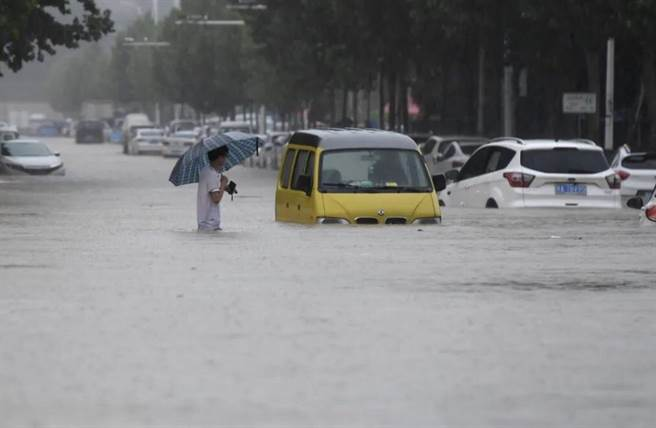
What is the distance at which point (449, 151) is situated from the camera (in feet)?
154

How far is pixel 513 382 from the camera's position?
12.0m

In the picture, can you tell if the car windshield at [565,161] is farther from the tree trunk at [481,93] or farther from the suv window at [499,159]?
the tree trunk at [481,93]

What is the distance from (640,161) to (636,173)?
0.96ft

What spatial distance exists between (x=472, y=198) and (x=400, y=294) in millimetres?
14130

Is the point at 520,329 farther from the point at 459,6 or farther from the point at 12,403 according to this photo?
the point at 459,6

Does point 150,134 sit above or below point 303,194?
below

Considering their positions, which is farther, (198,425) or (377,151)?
(377,151)

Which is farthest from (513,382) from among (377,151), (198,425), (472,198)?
(472,198)

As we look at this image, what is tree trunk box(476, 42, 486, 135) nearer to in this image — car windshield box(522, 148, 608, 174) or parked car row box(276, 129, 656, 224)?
parked car row box(276, 129, 656, 224)

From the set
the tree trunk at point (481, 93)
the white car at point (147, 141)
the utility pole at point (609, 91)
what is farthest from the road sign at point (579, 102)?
the white car at point (147, 141)

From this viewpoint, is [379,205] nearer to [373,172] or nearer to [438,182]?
[373,172]

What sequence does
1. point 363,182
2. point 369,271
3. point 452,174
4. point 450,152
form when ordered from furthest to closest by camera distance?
1. point 450,152
2. point 452,174
3. point 363,182
4. point 369,271

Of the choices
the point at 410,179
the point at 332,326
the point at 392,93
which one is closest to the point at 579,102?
the point at 392,93

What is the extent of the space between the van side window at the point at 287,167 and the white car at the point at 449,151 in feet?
58.1
